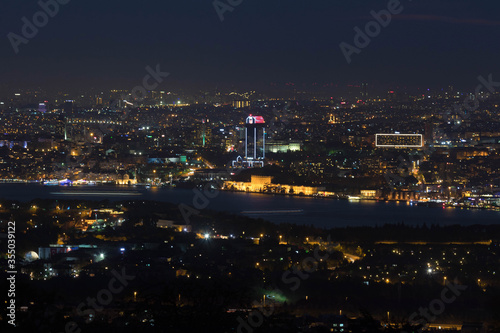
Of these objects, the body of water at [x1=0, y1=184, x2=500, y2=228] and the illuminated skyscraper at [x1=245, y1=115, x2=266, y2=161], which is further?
the illuminated skyscraper at [x1=245, y1=115, x2=266, y2=161]

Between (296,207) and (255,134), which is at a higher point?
(255,134)

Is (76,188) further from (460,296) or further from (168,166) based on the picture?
(460,296)

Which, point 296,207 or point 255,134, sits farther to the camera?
point 255,134

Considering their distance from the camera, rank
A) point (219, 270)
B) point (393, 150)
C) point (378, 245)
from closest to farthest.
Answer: point (219, 270), point (378, 245), point (393, 150)

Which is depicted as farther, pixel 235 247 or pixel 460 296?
pixel 235 247

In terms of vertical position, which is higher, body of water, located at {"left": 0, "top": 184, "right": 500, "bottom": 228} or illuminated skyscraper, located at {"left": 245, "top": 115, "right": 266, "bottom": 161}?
illuminated skyscraper, located at {"left": 245, "top": 115, "right": 266, "bottom": 161}

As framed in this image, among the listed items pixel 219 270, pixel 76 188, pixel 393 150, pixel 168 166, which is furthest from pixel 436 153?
pixel 219 270

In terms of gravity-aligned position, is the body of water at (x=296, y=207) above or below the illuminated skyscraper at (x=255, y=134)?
Result: below

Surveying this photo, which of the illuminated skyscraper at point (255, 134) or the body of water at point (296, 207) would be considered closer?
the body of water at point (296, 207)
